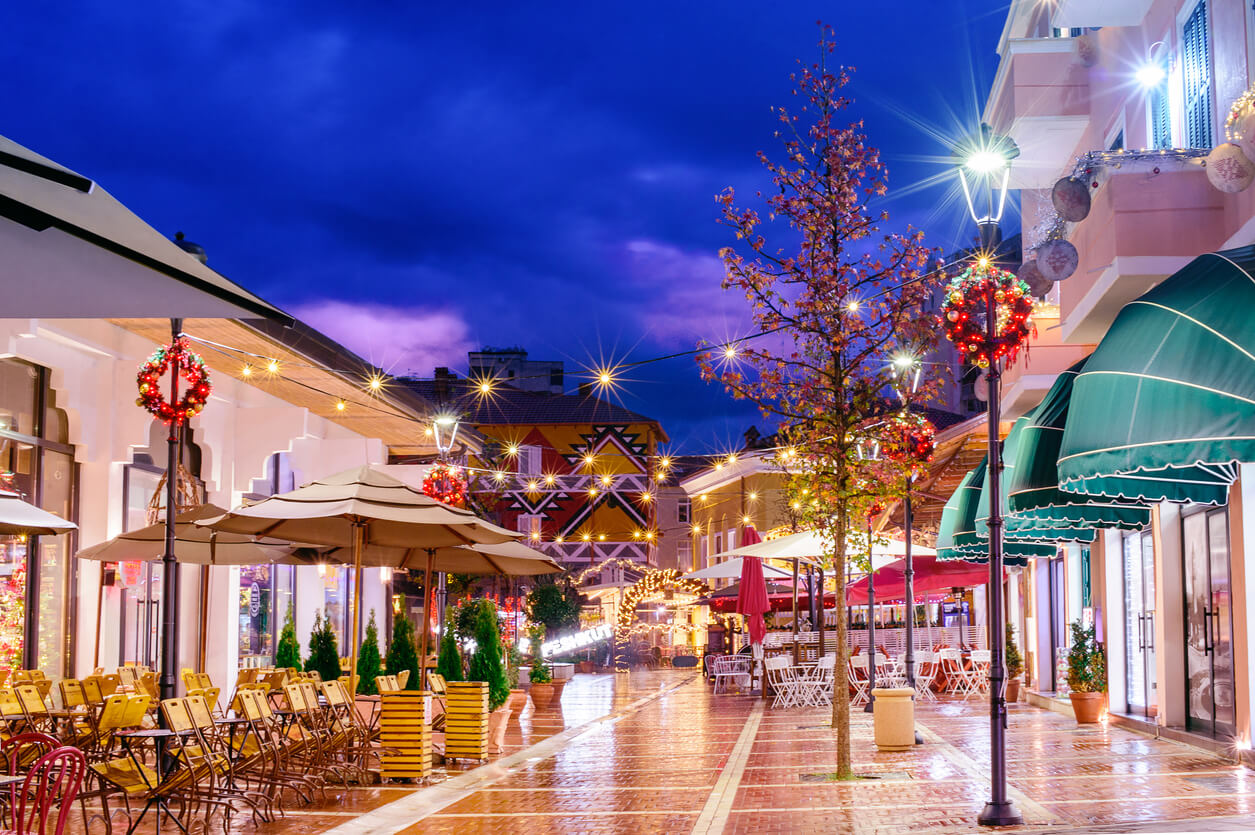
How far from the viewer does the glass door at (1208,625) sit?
15.6 meters

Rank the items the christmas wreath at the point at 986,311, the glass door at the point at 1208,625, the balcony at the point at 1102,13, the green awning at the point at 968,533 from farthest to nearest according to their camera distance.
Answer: the green awning at the point at 968,533, the balcony at the point at 1102,13, the glass door at the point at 1208,625, the christmas wreath at the point at 986,311

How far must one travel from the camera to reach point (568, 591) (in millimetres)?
44938

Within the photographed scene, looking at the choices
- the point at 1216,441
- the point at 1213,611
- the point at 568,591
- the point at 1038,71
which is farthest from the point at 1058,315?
the point at 568,591

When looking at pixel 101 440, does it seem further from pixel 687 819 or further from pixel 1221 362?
pixel 1221 362

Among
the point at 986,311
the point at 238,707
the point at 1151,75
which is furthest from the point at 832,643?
the point at 238,707

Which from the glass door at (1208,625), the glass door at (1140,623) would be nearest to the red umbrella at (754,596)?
the glass door at (1140,623)

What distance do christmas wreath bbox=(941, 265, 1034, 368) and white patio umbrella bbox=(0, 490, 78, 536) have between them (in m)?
8.71

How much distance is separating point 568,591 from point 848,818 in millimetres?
34287

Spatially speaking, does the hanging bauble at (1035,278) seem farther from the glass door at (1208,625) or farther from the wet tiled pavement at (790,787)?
the wet tiled pavement at (790,787)

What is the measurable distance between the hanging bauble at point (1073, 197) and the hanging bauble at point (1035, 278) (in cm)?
104

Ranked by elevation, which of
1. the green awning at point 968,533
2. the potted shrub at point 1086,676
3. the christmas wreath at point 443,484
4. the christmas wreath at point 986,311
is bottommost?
the potted shrub at point 1086,676

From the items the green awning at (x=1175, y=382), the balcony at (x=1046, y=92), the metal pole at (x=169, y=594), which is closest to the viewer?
the green awning at (x=1175, y=382)

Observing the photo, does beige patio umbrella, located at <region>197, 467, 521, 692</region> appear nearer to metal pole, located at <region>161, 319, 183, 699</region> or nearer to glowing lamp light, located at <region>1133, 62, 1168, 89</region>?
metal pole, located at <region>161, 319, 183, 699</region>

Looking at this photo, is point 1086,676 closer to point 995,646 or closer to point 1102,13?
point 1102,13
